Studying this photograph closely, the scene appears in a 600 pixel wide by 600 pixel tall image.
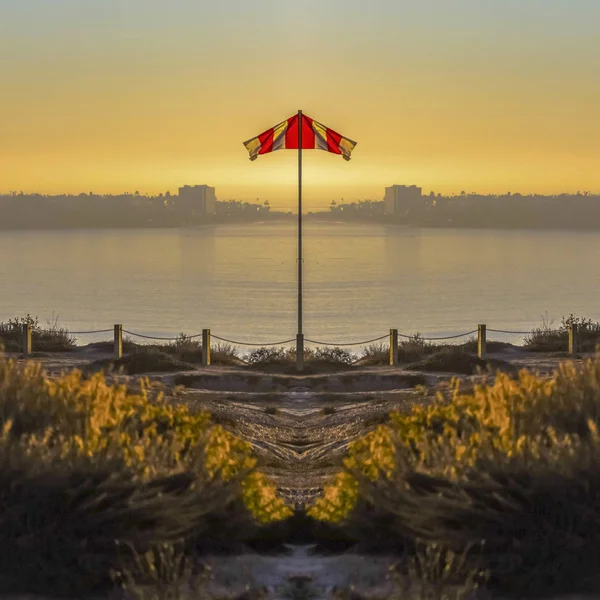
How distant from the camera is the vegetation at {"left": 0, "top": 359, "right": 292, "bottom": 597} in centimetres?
995

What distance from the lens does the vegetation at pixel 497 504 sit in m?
9.97

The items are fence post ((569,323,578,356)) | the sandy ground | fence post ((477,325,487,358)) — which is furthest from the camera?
fence post ((569,323,578,356))

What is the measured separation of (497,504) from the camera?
10.2 m

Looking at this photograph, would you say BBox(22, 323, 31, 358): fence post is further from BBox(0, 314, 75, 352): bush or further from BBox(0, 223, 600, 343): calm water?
BBox(0, 223, 600, 343): calm water

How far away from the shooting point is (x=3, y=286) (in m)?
135

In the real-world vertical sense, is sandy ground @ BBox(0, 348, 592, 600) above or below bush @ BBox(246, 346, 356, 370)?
above

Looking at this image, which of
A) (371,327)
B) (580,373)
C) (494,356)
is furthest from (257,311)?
(580,373)

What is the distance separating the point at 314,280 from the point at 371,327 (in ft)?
208

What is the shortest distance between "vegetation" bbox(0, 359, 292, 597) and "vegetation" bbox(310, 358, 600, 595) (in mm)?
1064

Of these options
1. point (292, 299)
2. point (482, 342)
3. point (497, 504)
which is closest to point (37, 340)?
point (482, 342)

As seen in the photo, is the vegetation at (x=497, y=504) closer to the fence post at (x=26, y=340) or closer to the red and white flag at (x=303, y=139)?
the red and white flag at (x=303, y=139)

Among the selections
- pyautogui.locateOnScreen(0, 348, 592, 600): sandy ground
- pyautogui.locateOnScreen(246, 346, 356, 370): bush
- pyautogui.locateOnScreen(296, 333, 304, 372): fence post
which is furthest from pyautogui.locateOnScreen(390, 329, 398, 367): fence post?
pyautogui.locateOnScreen(296, 333, 304, 372): fence post

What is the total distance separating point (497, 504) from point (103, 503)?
3642mm

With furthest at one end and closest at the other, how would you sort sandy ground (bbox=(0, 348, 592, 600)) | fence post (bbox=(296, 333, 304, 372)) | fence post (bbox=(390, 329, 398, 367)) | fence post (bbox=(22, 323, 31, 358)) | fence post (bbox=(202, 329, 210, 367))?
fence post (bbox=(22, 323, 31, 358)) → fence post (bbox=(390, 329, 398, 367)) → fence post (bbox=(202, 329, 210, 367)) → fence post (bbox=(296, 333, 304, 372)) → sandy ground (bbox=(0, 348, 592, 600))
